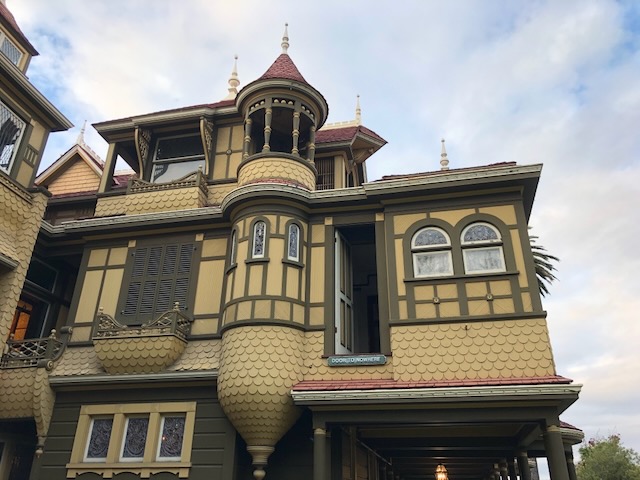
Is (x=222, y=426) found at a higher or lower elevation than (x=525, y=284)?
lower

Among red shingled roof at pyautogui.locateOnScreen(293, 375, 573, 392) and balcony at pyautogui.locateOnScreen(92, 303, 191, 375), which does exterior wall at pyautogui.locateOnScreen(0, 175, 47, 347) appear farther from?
red shingled roof at pyautogui.locateOnScreen(293, 375, 573, 392)

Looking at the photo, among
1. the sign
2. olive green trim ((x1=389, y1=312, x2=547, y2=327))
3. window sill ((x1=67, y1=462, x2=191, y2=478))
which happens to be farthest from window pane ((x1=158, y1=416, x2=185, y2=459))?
olive green trim ((x1=389, y1=312, x2=547, y2=327))

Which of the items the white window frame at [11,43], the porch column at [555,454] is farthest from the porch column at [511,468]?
the white window frame at [11,43]

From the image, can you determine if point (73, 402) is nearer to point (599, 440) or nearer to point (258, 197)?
point (258, 197)

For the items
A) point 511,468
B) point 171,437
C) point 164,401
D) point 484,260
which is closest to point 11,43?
point 164,401

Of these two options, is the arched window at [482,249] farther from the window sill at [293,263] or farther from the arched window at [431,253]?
the window sill at [293,263]

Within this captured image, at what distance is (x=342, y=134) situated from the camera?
60.4 feet

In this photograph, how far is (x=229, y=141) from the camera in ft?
57.8

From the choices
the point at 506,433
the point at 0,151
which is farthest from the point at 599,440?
the point at 0,151

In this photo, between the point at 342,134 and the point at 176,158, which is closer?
the point at 176,158

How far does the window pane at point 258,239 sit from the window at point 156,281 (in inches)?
101

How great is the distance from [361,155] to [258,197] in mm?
6471

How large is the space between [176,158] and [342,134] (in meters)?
6.02

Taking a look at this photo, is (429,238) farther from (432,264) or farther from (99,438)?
(99,438)
